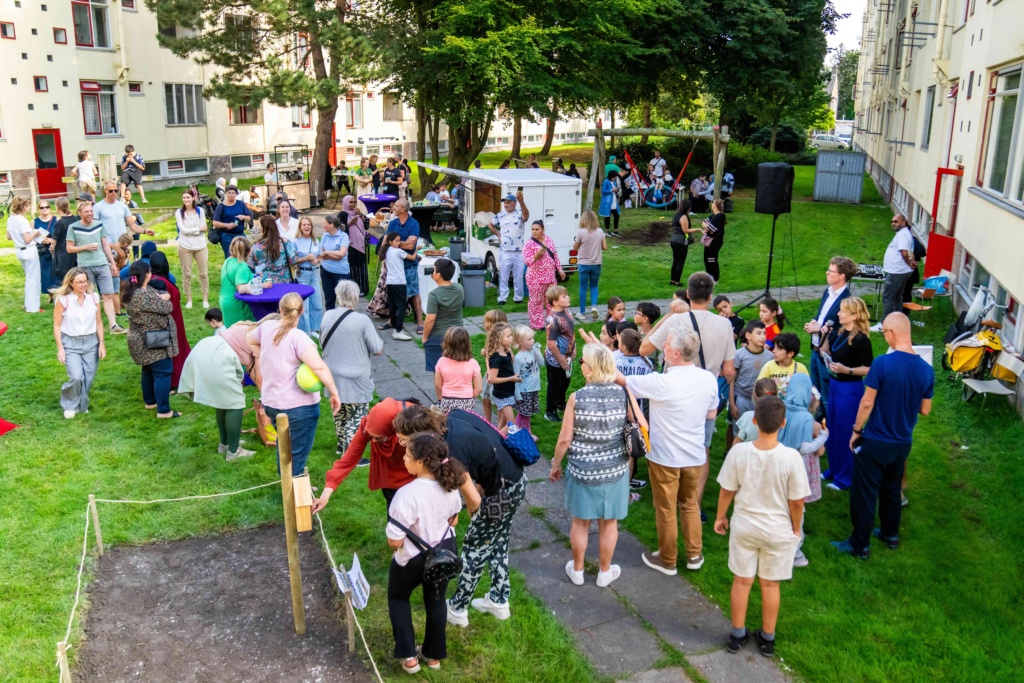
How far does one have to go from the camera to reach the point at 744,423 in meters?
5.87

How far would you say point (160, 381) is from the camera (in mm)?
8602

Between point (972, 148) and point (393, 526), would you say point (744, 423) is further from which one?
point (972, 148)

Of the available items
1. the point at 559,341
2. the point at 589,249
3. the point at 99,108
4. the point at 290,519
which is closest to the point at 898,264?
the point at 589,249

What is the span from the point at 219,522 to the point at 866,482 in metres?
4.98

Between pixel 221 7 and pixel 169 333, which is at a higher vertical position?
pixel 221 7

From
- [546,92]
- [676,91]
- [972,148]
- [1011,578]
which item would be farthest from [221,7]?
[1011,578]

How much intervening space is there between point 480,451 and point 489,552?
0.79 metres

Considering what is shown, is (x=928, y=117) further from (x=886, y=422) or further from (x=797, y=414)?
(x=797, y=414)

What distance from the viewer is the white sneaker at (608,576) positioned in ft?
19.1

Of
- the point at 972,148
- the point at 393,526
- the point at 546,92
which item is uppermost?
the point at 546,92

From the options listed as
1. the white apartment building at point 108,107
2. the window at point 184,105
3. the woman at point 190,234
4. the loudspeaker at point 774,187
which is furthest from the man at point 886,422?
the window at point 184,105

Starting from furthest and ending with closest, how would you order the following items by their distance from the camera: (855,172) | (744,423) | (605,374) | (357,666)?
(855,172)
(744,423)
(605,374)
(357,666)

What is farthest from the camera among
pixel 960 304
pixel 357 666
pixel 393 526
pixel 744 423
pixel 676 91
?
pixel 676 91

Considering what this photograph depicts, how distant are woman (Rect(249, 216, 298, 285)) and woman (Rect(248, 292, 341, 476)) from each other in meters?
3.10
